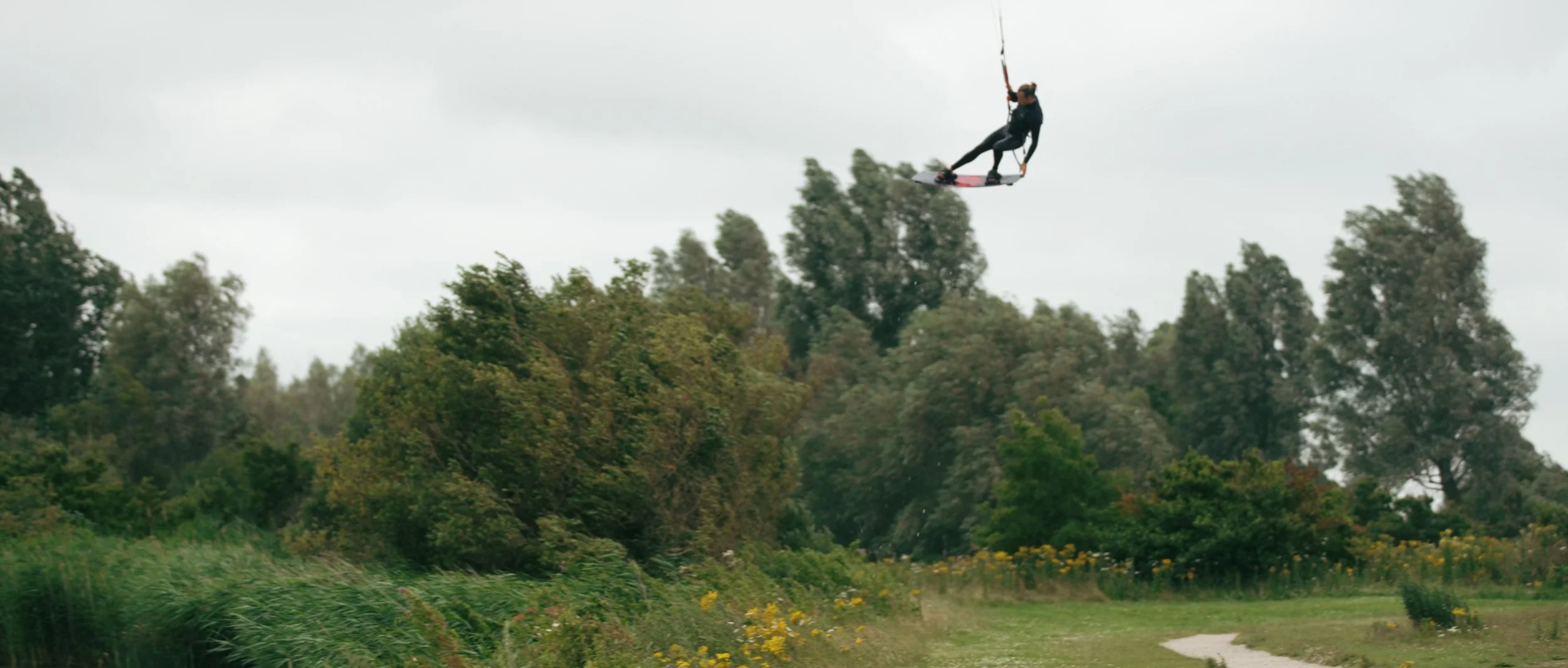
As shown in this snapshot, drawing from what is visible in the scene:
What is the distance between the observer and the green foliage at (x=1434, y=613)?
16.1 metres

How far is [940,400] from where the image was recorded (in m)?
52.3

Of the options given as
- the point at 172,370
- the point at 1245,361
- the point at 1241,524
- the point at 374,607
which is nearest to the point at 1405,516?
the point at 1241,524

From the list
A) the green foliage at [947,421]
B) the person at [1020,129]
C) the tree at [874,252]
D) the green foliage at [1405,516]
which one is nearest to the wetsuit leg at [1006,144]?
the person at [1020,129]

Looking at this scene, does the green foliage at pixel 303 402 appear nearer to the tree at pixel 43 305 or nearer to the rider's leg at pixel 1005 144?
the tree at pixel 43 305

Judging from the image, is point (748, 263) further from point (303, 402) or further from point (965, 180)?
point (965, 180)

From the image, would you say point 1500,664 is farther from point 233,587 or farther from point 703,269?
point 703,269

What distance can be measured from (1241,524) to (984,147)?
565 inches

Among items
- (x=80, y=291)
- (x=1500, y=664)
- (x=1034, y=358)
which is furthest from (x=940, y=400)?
(x=80, y=291)

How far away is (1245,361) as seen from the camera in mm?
59938

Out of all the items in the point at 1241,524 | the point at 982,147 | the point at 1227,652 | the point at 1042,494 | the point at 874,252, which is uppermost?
the point at 874,252

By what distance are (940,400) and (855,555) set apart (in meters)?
26.8

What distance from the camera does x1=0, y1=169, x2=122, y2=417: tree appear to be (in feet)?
217

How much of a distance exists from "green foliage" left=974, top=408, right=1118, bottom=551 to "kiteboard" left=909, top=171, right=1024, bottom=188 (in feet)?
58.6

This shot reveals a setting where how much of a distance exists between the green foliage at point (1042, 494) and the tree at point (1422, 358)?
22555 millimetres
